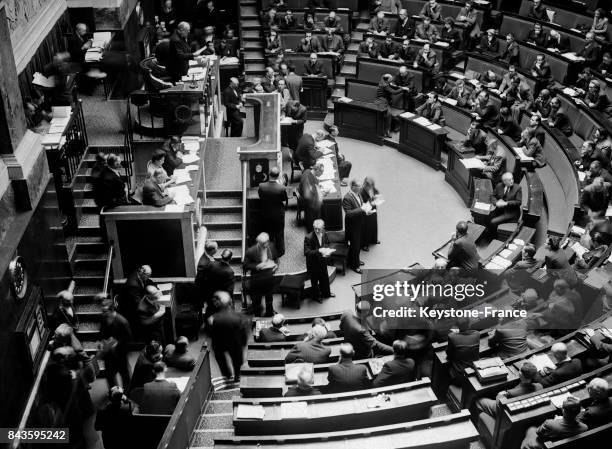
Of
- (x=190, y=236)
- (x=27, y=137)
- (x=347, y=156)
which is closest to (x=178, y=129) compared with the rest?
(x=190, y=236)

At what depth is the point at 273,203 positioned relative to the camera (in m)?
12.6

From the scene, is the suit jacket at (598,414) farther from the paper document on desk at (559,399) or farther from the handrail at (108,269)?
the handrail at (108,269)

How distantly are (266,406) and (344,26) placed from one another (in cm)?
1555

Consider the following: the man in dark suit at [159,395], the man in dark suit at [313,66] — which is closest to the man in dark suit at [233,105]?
the man in dark suit at [313,66]

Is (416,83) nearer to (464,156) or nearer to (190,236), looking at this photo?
(464,156)

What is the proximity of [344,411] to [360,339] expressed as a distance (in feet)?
5.96

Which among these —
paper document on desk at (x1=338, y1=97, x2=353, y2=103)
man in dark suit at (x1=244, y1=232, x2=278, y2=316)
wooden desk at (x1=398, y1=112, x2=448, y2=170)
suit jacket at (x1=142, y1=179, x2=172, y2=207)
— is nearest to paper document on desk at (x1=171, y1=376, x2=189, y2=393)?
man in dark suit at (x1=244, y1=232, x2=278, y2=316)

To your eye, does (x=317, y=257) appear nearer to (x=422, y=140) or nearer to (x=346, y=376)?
(x=346, y=376)

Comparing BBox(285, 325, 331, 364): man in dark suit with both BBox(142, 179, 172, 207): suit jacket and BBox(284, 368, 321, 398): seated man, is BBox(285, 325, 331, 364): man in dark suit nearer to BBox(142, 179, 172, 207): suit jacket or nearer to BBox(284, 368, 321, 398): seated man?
BBox(284, 368, 321, 398): seated man

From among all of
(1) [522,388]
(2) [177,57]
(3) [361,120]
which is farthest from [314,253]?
(3) [361,120]

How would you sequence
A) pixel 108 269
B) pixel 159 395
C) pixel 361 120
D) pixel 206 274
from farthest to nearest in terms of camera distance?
pixel 361 120
pixel 108 269
pixel 206 274
pixel 159 395

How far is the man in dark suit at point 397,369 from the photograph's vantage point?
9.24 m

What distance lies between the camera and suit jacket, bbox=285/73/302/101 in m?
17.7

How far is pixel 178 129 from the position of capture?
1370 centimetres
